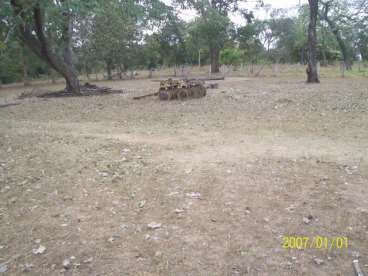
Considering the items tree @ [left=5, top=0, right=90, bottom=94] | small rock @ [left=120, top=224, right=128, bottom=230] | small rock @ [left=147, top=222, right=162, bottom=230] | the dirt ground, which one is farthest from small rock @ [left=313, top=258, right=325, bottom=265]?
tree @ [left=5, top=0, right=90, bottom=94]

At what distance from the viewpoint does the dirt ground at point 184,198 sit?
286 centimetres

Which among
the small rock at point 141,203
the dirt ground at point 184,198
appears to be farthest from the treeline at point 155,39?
the small rock at point 141,203

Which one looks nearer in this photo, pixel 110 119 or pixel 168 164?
pixel 168 164

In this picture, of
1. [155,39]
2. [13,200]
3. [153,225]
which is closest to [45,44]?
Answer: [13,200]

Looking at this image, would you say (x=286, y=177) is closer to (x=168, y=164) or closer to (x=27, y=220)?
(x=168, y=164)

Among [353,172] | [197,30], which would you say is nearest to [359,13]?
[197,30]

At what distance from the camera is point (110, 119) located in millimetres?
9031

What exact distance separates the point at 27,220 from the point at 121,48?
24.3m

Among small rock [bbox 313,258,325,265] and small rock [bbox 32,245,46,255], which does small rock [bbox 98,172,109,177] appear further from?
small rock [bbox 313,258,325,265]

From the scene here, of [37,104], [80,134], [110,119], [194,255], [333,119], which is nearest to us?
[194,255]

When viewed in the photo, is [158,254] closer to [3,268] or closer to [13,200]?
[3,268]

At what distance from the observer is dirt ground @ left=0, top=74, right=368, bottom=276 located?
2861 millimetres

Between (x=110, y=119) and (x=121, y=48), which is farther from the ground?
(x=121, y=48)

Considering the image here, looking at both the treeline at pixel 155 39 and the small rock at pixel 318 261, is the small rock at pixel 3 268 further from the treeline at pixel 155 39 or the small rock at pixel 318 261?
the treeline at pixel 155 39
